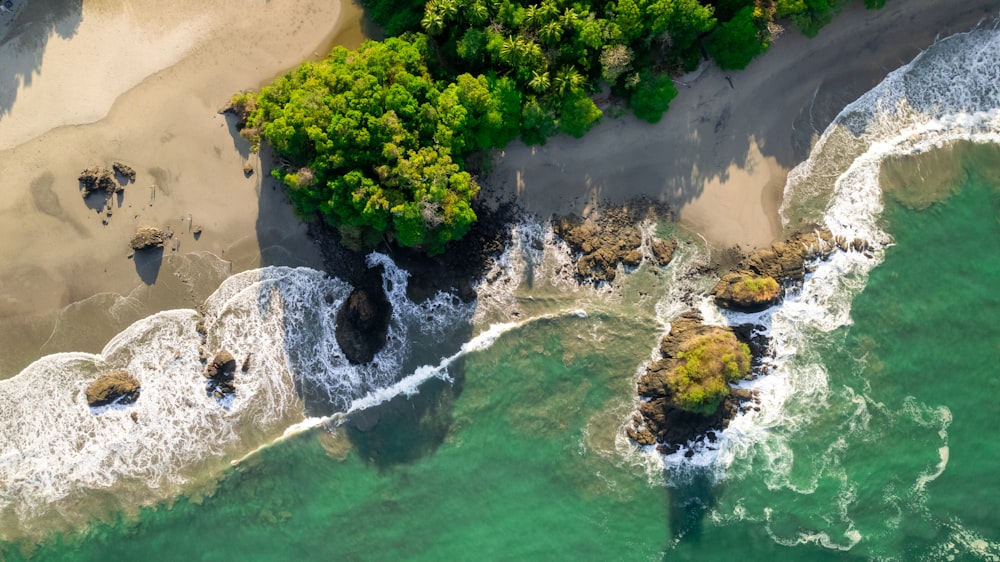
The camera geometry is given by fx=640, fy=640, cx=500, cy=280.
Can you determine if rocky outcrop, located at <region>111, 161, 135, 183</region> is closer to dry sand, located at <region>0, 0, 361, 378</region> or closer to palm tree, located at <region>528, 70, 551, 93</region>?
dry sand, located at <region>0, 0, 361, 378</region>

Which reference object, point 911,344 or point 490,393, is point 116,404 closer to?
point 490,393

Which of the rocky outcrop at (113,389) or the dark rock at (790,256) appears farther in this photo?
the rocky outcrop at (113,389)

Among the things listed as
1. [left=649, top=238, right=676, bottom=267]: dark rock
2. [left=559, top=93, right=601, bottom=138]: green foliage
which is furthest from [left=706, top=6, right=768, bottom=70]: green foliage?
[left=649, top=238, right=676, bottom=267]: dark rock

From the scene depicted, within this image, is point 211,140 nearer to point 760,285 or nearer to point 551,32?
point 551,32

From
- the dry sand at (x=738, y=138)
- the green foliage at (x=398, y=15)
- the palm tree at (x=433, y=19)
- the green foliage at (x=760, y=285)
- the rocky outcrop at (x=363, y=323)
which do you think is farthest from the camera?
the dry sand at (x=738, y=138)

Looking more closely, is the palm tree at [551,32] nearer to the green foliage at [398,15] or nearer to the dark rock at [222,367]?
the green foliage at [398,15]

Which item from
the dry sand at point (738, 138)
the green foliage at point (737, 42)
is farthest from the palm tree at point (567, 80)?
the green foliage at point (737, 42)
